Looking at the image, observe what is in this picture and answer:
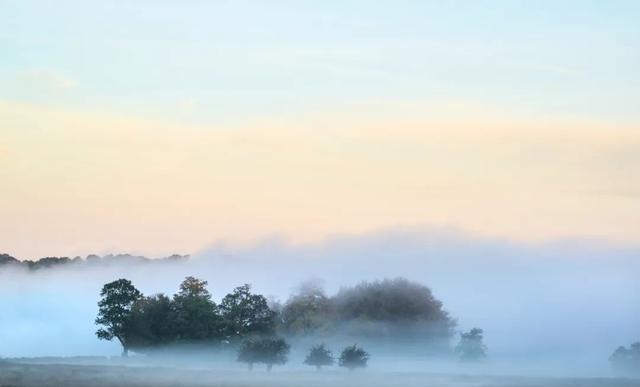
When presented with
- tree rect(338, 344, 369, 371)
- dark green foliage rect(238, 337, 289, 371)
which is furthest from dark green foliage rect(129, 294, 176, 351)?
tree rect(338, 344, 369, 371)

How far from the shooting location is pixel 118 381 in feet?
409

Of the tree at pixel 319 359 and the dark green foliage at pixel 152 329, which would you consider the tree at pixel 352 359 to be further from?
the dark green foliage at pixel 152 329

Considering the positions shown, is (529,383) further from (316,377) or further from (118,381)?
(118,381)

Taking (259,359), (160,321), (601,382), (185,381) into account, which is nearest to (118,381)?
(185,381)

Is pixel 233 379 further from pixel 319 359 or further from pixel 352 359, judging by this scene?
pixel 319 359

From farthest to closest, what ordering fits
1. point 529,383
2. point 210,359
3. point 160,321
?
point 160,321 < point 210,359 < point 529,383

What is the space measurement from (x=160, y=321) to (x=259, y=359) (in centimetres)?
3347

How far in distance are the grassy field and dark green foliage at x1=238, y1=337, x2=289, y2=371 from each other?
429cm

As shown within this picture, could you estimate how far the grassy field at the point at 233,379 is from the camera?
122125mm

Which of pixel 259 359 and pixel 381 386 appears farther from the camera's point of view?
pixel 259 359

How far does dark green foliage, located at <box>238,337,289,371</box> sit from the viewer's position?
170m

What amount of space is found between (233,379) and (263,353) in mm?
29943

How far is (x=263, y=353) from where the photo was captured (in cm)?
17062

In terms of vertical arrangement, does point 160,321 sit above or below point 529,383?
above
